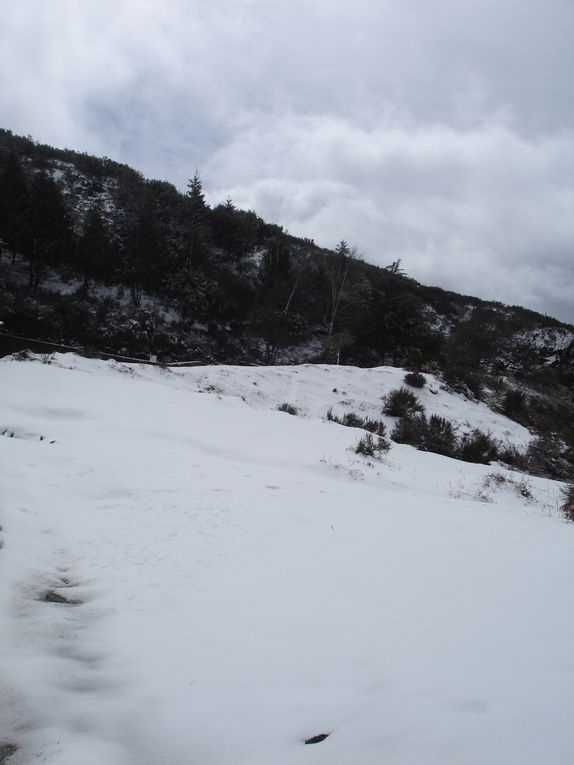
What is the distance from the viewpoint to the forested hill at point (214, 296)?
64.4ft

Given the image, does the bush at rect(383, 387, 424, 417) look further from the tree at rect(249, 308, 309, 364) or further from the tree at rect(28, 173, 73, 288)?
the tree at rect(28, 173, 73, 288)

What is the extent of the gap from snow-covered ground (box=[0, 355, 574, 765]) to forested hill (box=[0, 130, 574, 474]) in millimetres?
14129

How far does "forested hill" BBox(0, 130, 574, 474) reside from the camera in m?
19.6

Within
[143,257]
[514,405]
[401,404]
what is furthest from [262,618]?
[143,257]

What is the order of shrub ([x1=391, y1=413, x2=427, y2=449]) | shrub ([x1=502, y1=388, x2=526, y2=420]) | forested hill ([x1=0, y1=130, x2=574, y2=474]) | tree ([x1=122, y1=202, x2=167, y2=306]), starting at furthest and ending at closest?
1. tree ([x1=122, y1=202, x2=167, y2=306])
2. forested hill ([x1=0, y1=130, x2=574, y2=474])
3. shrub ([x1=502, y1=388, x2=526, y2=420])
4. shrub ([x1=391, y1=413, x2=427, y2=449])

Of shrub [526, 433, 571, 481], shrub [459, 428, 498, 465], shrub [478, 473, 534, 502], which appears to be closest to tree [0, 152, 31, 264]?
shrub [459, 428, 498, 465]

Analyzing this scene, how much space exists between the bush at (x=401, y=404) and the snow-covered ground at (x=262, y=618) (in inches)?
332

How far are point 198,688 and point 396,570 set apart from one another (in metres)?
1.55

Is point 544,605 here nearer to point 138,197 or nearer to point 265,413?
point 265,413

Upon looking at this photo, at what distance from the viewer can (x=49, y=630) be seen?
1.74m

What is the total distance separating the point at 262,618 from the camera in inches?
77.2

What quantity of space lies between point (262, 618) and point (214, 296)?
24626 mm

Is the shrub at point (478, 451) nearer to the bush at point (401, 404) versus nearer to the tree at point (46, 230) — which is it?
the bush at point (401, 404)

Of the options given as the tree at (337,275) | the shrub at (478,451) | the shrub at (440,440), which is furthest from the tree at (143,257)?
the shrub at (478,451)
